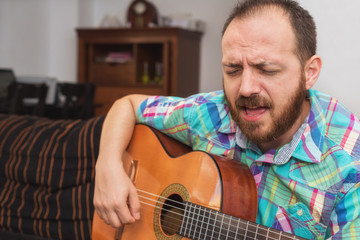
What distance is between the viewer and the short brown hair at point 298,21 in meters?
1.03

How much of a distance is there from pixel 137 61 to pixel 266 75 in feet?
16.0

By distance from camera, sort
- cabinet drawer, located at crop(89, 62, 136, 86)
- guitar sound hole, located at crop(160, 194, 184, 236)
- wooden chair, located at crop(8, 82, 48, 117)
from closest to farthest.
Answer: guitar sound hole, located at crop(160, 194, 184, 236), wooden chair, located at crop(8, 82, 48, 117), cabinet drawer, located at crop(89, 62, 136, 86)

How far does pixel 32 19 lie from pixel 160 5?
1.97 metres

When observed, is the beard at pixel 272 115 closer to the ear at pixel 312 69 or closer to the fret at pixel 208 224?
the ear at pixel 312 69

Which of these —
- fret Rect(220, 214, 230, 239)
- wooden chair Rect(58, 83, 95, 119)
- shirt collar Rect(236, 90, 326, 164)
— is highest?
shirt collar Rect(236, 90, 326, 164)

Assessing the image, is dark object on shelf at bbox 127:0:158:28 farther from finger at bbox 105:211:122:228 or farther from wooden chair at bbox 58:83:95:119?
finger at bbox 105:211:122:228

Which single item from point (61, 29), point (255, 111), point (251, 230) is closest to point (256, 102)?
point (255, 111)

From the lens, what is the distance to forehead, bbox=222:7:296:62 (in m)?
1.00

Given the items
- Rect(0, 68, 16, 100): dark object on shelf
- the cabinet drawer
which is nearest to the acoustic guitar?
Rect(0, 68, 16, 100): dark object on shelf

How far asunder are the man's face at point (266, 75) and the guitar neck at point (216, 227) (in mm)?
218

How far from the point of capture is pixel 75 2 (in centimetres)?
623

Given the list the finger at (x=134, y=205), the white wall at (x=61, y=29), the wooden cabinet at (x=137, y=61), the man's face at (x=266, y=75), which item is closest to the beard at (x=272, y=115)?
the man's face at (x=266, y=75)

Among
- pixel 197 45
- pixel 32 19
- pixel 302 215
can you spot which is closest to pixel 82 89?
pixel 197 45

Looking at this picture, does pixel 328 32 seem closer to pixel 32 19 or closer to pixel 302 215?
pixel 302 215
